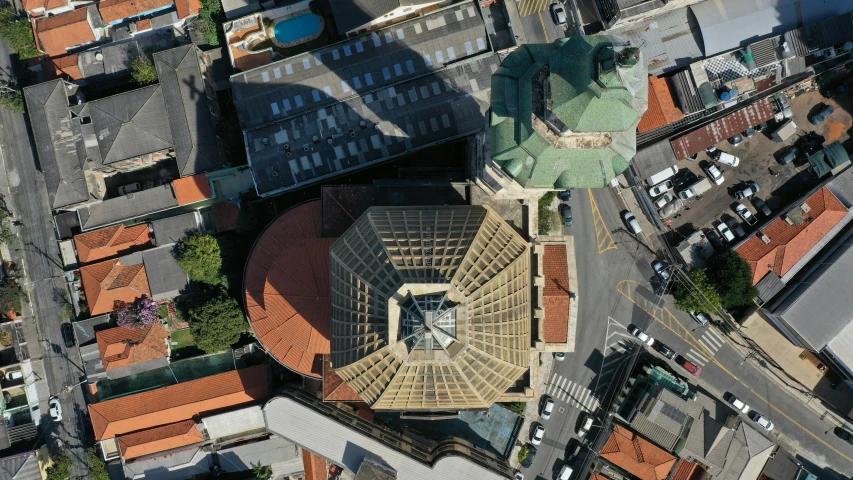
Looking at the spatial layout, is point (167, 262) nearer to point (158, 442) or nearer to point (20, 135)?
point (158, 442)

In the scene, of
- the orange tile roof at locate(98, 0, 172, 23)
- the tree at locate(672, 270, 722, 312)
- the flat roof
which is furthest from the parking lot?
the orange tile roof at locate(98, 0, 172, 23)

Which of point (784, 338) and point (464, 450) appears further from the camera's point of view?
point (784, 338)

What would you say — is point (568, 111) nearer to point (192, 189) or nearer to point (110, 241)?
point (192, 189)

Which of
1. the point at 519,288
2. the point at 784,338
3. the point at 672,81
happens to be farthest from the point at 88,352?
the point at 784,338

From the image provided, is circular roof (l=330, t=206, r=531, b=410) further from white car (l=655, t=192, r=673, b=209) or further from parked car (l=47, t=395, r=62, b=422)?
parked car (l=47, t=395, r=62, b=422)

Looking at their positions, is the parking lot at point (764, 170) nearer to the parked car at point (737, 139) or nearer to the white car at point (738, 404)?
the parked car at point (737, 139)
